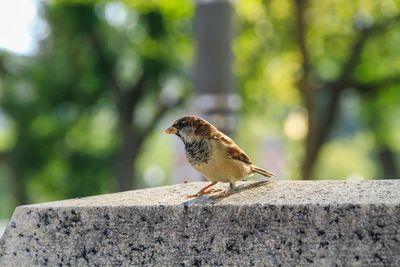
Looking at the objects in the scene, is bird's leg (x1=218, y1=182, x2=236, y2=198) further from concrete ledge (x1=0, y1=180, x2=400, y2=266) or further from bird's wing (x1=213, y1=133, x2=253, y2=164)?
bird's wing (x1=213, y1=133, x2=253, y2=164)

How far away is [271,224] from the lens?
116 inches

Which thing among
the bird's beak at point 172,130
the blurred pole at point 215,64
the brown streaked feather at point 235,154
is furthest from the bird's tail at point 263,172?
the blurred pole at point 215,64

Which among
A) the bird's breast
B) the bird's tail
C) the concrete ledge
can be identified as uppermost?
the bird's breast

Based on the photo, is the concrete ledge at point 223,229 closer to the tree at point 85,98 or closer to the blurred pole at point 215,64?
the blurred pole at point 215,64

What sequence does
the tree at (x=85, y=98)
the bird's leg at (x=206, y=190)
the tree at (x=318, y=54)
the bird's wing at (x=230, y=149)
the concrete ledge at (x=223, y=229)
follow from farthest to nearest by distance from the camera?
the tree at (x=85, y=98), the tree at (x=318, y=54), the bird's wing at (x=230, y=149), the bird's leg at (x=206, y=190), the concrete ledge at (x=223, y=229)

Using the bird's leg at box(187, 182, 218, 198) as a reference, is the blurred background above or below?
above

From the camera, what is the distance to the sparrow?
12.9 ft

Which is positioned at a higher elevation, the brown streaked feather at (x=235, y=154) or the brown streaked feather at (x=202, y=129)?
the brown streaked feather at (x=202, y=129)

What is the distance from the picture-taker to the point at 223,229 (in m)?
3.03

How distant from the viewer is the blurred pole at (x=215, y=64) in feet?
20.3

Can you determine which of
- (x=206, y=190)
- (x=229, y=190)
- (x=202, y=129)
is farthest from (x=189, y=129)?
(x=229, y=190)

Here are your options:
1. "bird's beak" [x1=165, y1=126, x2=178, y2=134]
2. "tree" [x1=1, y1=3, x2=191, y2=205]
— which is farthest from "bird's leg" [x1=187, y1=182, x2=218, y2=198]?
"tree" [x1=1, y1=3, x2=191, y2=205]

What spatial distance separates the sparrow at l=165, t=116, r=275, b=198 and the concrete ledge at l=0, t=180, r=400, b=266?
43cm

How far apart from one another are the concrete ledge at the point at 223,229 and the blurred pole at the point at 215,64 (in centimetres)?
268
